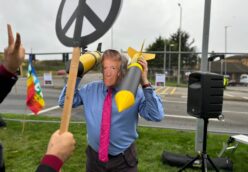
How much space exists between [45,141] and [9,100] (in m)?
6.77

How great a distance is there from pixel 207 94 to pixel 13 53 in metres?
3.06

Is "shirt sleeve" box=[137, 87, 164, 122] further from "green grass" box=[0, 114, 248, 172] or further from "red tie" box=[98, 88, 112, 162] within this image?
"green grass" box=[0, 114, 248, 172]

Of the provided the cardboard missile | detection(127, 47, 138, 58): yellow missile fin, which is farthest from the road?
the cardboard missile

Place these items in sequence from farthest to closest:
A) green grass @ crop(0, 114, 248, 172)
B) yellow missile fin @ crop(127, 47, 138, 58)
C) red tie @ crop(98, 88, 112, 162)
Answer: green grass @ crop(0, 114, 248, 172), red tie @ crop(98, 88, 112, 162), yellow missile fin @ crop(127, 47, 138, 58)

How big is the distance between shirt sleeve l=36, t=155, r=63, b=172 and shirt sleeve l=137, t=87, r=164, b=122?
4.49ft

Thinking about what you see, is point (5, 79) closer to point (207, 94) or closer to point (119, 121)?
point (119, 121)

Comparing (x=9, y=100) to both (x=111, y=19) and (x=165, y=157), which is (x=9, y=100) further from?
(x=111, y=19)

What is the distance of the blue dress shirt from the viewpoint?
8.58 ft

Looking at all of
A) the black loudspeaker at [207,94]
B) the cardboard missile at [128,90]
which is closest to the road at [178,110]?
the black loudspeaker at [207,94]

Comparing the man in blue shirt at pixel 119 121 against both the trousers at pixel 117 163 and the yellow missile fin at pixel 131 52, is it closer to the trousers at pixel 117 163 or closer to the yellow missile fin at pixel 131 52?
the trousers at pixel 117 163

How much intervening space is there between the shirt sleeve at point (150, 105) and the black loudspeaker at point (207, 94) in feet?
4.94

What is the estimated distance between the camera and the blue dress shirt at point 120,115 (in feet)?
8.58

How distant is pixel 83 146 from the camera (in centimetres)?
583

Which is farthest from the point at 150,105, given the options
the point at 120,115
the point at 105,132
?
the point at 105,132
